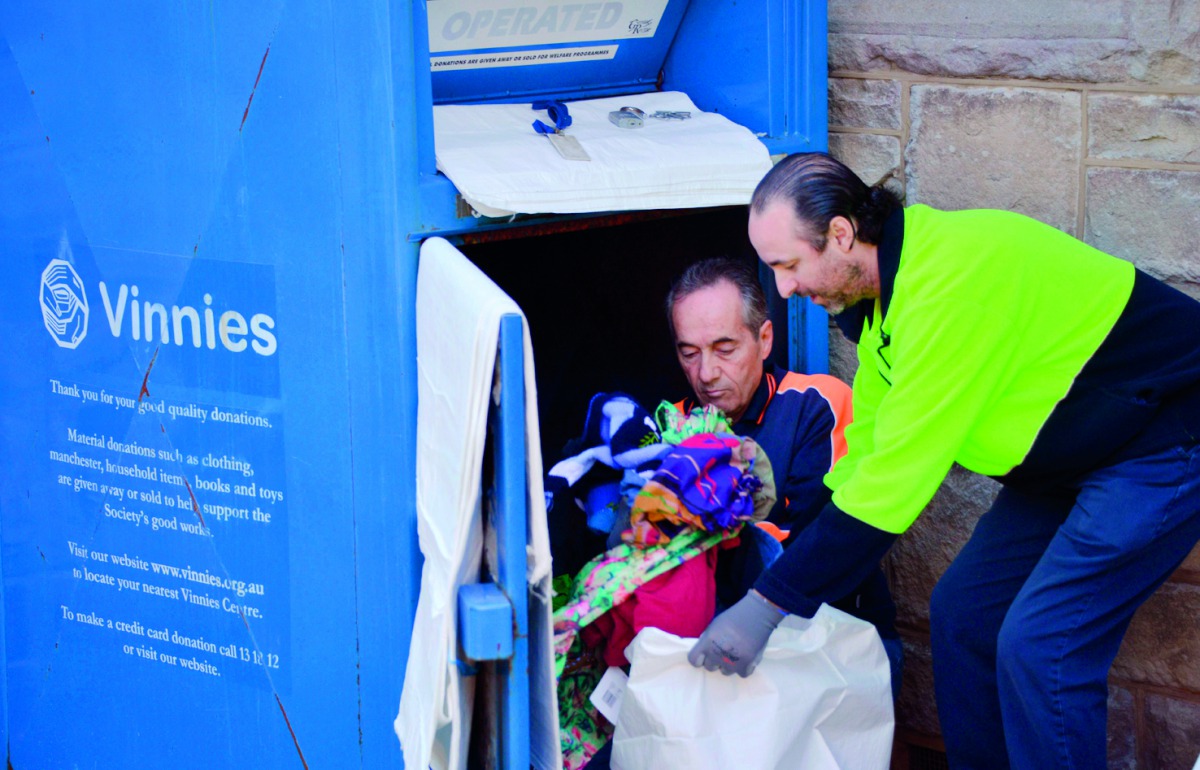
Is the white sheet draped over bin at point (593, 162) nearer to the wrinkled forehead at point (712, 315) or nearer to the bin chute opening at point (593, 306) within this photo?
the wrinkled forehead at point (712, 315)

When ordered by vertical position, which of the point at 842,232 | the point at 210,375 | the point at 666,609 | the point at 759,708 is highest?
the point at 842,232

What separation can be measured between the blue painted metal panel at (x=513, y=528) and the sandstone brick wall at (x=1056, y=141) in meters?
1.32

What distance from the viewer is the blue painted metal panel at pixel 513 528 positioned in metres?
1.78

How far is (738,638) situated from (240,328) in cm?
105

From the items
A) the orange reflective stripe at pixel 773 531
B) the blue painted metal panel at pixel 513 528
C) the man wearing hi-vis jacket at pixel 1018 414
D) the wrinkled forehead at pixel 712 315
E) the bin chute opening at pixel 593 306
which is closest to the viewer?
the blue painted metal panel at pixel 513 528

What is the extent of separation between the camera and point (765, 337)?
9.47ft

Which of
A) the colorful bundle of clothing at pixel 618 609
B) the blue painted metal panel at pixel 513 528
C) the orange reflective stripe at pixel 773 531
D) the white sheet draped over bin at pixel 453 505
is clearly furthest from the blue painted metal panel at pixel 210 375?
the orange reflective stripe at pixel 773 531

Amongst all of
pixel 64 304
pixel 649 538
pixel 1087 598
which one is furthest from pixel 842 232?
pixel 64 304

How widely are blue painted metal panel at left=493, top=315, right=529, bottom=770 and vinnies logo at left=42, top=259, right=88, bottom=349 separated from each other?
114 centimetres

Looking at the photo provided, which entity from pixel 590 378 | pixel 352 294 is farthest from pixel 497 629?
pixel 590 378

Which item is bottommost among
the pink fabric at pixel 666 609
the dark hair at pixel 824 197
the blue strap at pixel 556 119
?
the pink fabric at pixel 666 609

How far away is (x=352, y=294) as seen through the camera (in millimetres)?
2229

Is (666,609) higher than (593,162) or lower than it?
lower

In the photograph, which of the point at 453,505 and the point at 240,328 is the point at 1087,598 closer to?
the point at 453,505
